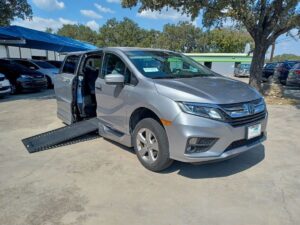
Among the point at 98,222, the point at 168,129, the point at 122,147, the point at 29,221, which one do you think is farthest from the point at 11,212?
the point at 122,147

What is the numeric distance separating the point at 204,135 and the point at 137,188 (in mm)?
1107

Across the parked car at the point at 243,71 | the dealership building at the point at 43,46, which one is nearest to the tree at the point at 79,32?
the dealership building at the point at 43,46

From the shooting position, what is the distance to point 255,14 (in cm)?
1095

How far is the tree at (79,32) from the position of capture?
216 ft

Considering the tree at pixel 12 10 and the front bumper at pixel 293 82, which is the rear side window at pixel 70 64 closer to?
the tree at pixel 12 10

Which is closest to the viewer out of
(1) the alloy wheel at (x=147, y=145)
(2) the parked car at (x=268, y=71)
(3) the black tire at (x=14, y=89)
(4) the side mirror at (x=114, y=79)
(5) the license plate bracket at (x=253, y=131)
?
(5) the license plate bracket at (x=253, y=131)

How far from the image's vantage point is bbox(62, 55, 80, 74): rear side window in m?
6.59

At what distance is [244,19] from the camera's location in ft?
35.5

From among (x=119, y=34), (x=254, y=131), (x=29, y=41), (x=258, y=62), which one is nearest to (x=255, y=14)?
(x=258, y=62)

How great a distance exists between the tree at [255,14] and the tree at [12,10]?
6.69 metres

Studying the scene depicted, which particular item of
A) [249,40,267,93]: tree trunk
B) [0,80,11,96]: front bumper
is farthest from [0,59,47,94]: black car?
[249,40,267,93]: tree trunk

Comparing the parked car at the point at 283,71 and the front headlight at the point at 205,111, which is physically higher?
the front headlight at the point at 205,111

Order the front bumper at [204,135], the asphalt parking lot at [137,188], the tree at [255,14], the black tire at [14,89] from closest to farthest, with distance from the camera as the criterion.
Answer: the asphalt parking lot at [137,188] → the front bumper at [204,135] → the tree at [255,14] → the black tire at [14,89]

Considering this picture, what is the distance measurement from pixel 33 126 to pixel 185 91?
4795 mm
